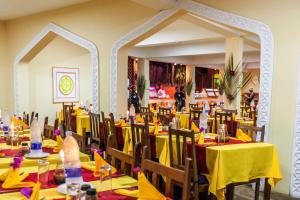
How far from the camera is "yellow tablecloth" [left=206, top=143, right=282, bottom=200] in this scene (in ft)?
10.5

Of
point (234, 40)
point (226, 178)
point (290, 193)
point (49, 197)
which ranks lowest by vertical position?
point (290, 193)

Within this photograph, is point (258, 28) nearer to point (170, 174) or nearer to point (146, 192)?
point (170, 174)

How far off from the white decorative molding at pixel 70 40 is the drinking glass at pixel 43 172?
16.3 ft

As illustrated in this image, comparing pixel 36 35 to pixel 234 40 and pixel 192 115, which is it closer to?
pixel 192 115

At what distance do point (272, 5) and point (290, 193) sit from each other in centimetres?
259

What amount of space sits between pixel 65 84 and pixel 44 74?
705 millimetres

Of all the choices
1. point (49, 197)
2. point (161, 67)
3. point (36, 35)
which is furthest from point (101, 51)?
point (161, 67)

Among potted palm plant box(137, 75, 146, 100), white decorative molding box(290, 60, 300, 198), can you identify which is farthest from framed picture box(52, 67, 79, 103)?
white decorative molding box(290, 60, 300, 198)

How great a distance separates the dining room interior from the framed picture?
0.03 metres

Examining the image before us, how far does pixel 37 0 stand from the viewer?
6652 mm

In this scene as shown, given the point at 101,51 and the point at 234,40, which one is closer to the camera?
the point at 101,51

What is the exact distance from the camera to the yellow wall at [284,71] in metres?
4.30

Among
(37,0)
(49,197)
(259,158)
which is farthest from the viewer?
(37,0)

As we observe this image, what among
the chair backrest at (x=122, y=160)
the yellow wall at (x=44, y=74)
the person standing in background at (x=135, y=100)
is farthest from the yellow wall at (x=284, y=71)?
the person standing in background at (x=135, y=100)
